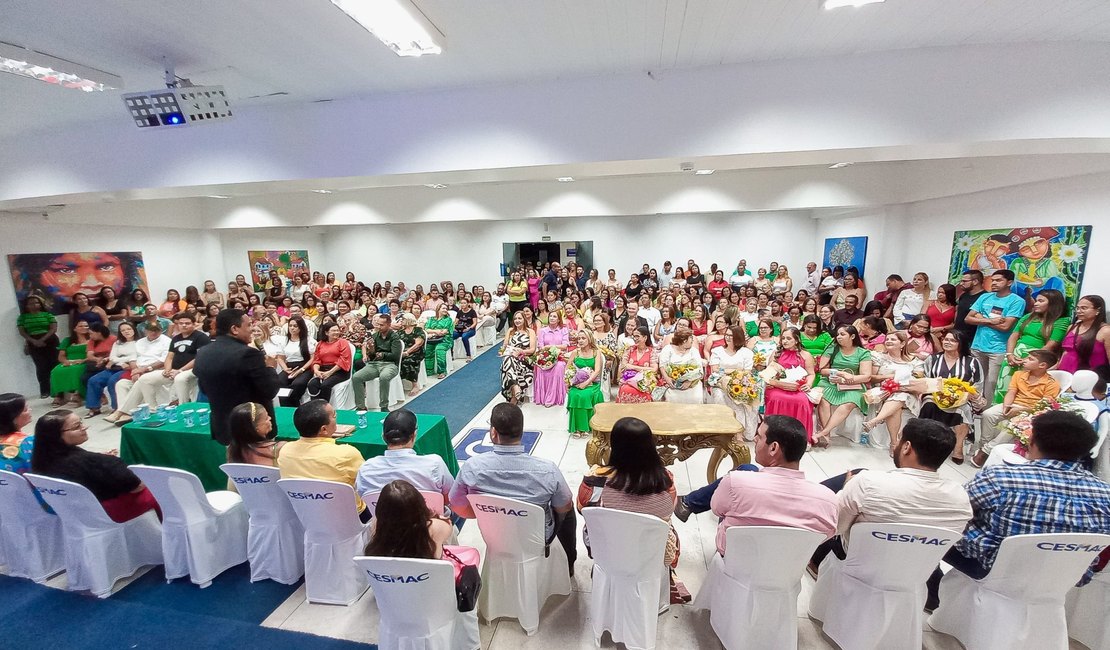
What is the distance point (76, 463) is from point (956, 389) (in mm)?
6590

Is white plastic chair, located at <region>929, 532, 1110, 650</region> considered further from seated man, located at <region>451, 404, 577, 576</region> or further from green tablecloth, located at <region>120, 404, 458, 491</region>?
green tablecloth, located at <region>120, 404, 458, 491</region>

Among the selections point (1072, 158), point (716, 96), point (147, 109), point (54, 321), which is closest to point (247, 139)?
point (147, 109)

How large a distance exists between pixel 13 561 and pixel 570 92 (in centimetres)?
534

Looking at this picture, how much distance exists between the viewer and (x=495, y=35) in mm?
3133

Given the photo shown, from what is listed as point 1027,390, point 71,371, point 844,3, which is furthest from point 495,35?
point 71,371

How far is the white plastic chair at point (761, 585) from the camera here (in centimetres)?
186

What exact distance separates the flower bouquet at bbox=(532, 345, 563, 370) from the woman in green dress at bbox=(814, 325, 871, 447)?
309 centimetres

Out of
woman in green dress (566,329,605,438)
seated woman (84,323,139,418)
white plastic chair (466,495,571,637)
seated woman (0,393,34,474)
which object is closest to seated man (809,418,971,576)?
white plastic chair (466,495,571,637)

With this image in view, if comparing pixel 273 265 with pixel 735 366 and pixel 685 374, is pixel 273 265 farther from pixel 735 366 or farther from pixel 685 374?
pixel 735 366

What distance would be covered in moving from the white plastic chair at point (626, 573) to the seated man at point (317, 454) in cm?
140

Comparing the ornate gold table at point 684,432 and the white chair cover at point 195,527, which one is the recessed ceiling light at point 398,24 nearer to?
the white chair cover at point 195,527

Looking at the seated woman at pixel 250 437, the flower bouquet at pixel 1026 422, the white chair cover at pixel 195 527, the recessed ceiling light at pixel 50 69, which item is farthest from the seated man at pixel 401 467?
the flower bouquet at pixel 1026 422

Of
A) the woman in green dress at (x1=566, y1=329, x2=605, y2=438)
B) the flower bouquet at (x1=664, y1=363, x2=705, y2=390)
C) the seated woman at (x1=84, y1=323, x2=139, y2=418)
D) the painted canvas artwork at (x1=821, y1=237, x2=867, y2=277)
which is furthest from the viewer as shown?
the painted canvas artwork at (x1=821, y1=237, x2=867, y2=277)

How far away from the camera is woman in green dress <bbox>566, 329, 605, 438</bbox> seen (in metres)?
4.90
